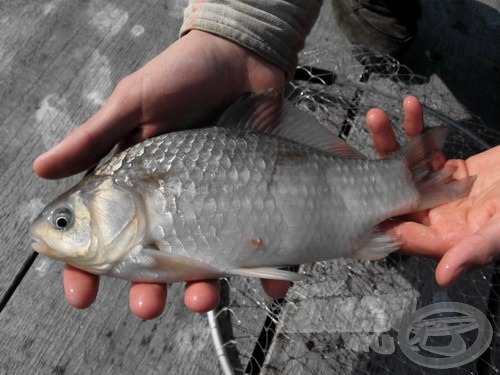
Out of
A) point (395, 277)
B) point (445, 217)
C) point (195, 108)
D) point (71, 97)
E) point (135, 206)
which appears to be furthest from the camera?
point (71, 97)

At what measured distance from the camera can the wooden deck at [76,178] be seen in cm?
189

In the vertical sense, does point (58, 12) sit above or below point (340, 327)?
above

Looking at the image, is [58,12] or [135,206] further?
[58,12]

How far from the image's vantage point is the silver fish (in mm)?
1437

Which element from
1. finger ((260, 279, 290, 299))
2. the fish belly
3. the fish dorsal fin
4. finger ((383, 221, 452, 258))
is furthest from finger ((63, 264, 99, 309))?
finger ((383, 221, 452, 258))

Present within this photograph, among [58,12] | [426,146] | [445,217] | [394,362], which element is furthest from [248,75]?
[58,12]

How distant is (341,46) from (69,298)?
198cm

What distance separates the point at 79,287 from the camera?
4.86 feet

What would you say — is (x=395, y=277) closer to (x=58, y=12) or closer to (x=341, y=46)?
(x=341, y=46)

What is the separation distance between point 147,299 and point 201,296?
16 cm

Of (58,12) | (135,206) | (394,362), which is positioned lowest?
(394,362)

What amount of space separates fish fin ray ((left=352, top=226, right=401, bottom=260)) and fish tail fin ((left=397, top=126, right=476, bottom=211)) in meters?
0.17

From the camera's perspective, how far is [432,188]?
1.70 meters

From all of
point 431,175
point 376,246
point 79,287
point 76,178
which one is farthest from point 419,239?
point 76,178
